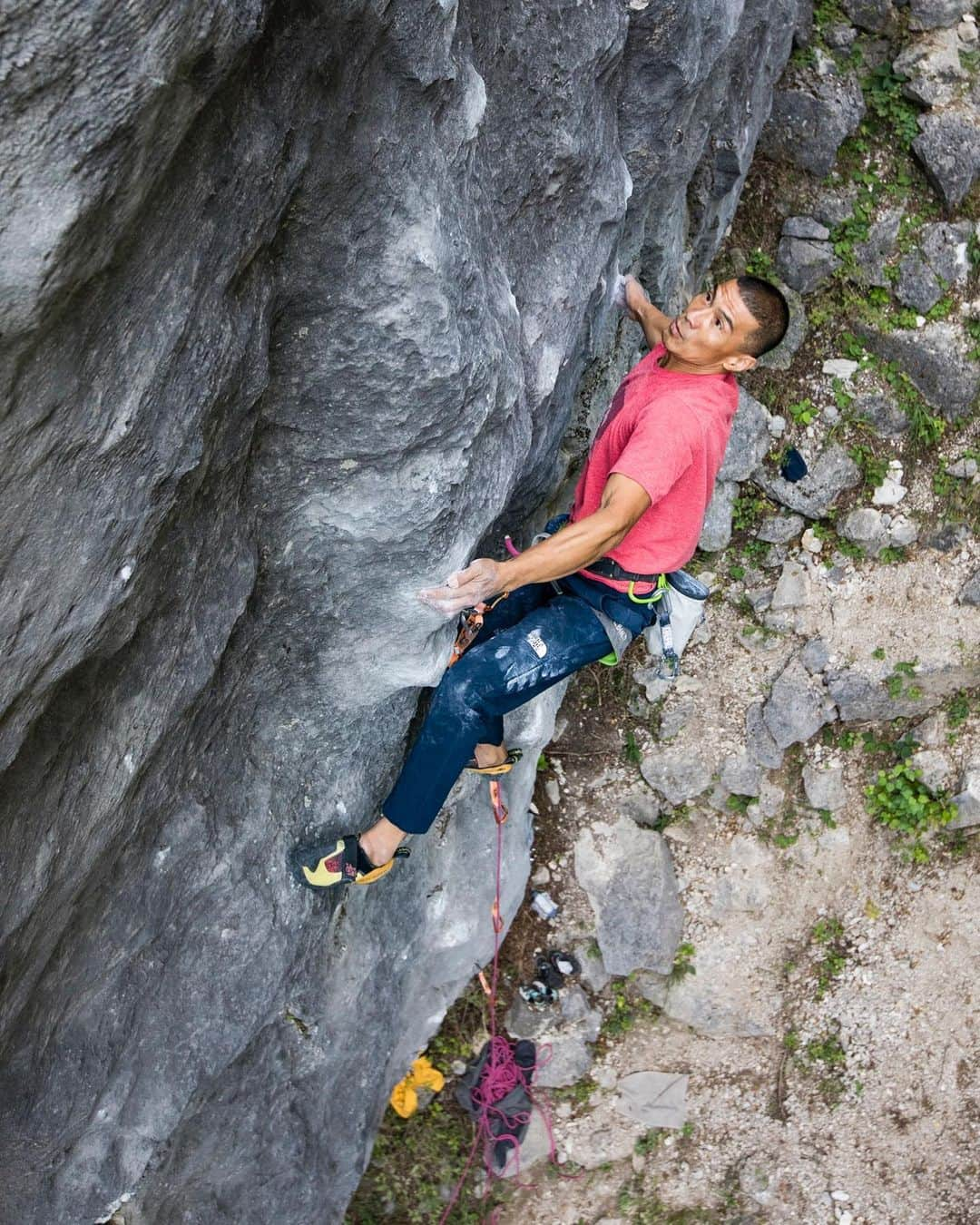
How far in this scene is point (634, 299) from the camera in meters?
4.86

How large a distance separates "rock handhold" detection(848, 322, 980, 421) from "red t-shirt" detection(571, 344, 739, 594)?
268 centimetres

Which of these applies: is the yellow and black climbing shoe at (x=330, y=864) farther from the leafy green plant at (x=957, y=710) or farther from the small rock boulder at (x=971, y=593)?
the small rock boulder at (x=971, y=593)

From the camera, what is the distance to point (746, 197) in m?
6.56

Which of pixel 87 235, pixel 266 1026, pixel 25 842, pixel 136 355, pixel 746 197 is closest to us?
pixel 87 235

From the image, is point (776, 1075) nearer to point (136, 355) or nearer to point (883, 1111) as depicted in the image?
point (883, 1111)

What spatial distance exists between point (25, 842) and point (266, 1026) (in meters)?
2.11

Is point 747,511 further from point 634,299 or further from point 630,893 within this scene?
point 630,893

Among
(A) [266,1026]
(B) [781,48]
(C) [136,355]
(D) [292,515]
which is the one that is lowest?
(A) [266,1026]

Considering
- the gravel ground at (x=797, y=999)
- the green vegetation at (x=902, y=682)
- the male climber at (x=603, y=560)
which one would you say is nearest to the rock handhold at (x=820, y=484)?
the gravel ground at (x=797, y=999)

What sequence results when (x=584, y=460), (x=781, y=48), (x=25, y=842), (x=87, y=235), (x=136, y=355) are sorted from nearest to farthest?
(x=87, y=235)
(x=136, y=355)
(x=25, y=842)
(x=584, y=460)
(x=781, y=48)

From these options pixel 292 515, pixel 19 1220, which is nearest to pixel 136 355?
pixel 292 515

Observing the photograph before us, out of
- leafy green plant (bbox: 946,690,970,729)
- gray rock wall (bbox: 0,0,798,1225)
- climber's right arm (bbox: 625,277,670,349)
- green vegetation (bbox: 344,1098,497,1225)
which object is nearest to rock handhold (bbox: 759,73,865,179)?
gray rock wall (bbox: 0,0,798,1225)

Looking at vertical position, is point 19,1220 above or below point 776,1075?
above

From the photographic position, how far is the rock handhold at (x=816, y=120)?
642 centimetres
